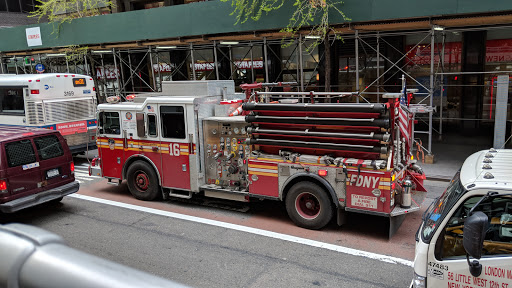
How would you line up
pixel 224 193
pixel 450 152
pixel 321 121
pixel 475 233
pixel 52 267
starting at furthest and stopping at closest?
1. pixel 450 152
2. pixel 224 193
3. pixel 321 121
4. pixel 475 233
5. pixel 52 267

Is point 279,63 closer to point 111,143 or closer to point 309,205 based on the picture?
point 111,143

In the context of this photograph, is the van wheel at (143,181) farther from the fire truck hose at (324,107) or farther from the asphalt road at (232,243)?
the fire truck hose at (324,107)

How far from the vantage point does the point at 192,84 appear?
963cm

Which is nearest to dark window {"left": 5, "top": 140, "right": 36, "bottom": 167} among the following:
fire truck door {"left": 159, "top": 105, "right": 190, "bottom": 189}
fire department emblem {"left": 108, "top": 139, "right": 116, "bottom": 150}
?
fire department emblem {"left": 108, "top": 139, "right": 116, "bottom": 150}

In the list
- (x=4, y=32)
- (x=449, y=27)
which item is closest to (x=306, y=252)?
(x=449, y=27)

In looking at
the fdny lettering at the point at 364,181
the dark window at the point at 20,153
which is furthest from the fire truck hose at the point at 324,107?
the dark window at the point at 20,153

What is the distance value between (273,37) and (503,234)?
1217cm

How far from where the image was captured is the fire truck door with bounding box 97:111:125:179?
34.0 ft

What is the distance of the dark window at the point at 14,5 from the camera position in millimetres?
33344

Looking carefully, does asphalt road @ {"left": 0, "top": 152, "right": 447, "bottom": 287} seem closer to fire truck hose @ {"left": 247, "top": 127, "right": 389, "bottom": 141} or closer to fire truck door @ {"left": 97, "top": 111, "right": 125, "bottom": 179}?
fire truck door @ {"left": 97, "top": 111, "right": 125, "bottom": 179}

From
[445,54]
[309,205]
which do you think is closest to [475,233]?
[309,205]

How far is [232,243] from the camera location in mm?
7566

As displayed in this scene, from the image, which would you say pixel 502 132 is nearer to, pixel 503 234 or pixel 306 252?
pixel 306 252

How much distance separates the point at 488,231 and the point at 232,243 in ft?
14.8
